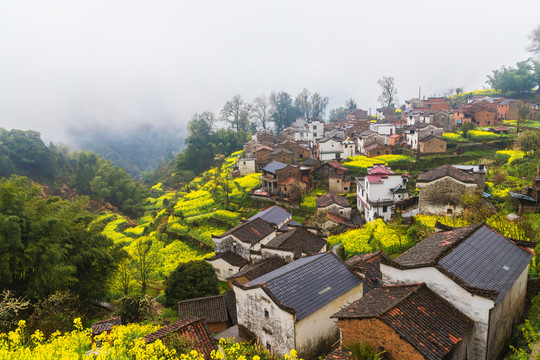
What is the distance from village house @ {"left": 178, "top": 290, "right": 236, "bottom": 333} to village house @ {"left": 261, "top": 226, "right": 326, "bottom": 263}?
4.72 meters

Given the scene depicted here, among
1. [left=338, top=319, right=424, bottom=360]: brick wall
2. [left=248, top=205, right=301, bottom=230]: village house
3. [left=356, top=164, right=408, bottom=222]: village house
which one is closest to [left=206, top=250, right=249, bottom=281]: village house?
[left=248, top=205, right=301, bottom=230]: village house

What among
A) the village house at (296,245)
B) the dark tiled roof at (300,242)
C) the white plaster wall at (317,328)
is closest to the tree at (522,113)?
the village house at (296,245)

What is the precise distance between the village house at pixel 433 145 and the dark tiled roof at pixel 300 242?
1016 inches

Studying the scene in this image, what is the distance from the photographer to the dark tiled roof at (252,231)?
2555 cm

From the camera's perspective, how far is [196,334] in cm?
1248

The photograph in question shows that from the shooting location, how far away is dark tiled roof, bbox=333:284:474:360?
8836 millimetres

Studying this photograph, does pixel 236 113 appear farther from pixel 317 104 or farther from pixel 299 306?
pixel 299 306

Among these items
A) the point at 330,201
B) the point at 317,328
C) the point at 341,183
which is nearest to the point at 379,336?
the point at 317,328

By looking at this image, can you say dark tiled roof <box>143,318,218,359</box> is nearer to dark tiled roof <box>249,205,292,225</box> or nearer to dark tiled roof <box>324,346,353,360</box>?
dark tiled roof <box>324,346,353,360</box>

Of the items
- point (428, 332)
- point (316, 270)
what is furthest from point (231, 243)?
point (428, 332)

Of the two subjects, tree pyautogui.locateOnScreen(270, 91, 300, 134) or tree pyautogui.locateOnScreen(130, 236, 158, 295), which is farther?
tree pyautogui.locateOnScreen(270, 91, 300, 134)

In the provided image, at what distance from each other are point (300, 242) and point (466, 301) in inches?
550

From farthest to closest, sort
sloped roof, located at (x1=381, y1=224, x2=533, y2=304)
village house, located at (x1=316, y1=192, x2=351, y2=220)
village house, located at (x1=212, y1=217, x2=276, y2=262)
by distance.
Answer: village house, located at (x1=316, y1=192, x2=351, y2=220)
village house, located at (x1=212, y1=217, x2=276, y2=262)
sloped roof, located at (x1=381, y1=224, x2=533, y2=304)

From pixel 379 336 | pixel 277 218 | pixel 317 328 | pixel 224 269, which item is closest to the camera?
pixel 379 336
